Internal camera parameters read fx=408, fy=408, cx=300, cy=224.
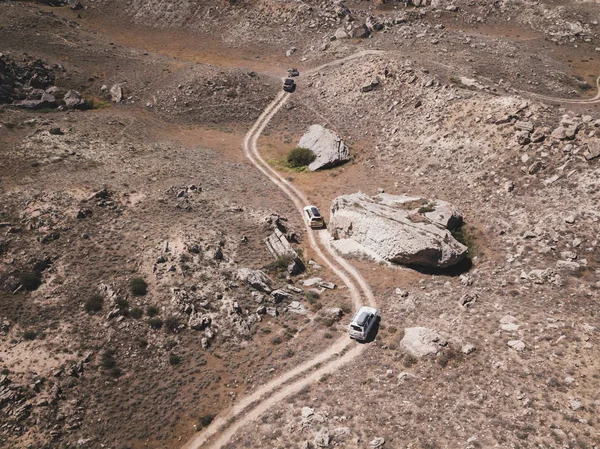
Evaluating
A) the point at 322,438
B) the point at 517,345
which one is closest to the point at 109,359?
the point at 322,438

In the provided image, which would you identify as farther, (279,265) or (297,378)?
(279,265)

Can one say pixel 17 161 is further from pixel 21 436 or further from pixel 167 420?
pixel 167 420

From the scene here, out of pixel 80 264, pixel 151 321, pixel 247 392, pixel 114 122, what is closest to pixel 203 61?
pixel 114 122

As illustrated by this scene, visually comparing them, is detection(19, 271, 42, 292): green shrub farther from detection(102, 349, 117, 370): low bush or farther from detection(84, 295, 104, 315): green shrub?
detection(102, 349, 117, 370): low bush

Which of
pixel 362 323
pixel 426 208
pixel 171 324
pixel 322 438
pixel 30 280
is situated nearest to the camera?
pixel 322 438

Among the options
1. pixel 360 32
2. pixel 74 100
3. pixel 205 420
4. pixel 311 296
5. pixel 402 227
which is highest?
pixel 360 32

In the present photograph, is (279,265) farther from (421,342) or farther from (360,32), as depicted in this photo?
(360,32)
